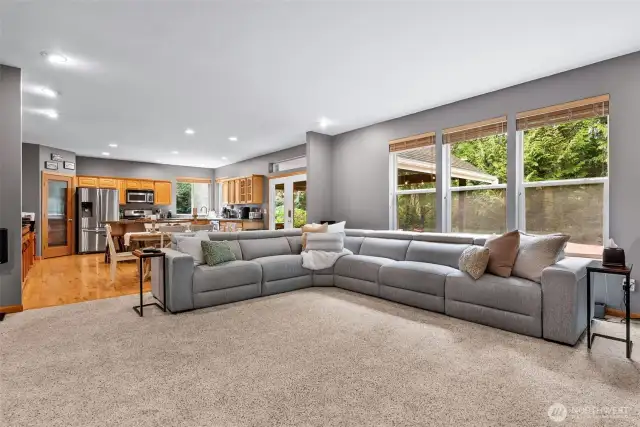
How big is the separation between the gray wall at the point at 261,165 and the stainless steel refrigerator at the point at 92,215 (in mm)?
3191

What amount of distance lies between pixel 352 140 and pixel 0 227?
5189 millimetres

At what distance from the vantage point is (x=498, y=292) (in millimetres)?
3061

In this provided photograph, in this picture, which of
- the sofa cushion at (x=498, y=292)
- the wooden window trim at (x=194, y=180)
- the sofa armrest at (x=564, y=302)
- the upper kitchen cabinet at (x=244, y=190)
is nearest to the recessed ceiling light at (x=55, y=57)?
the sofa cushion at (x=498, y=292)

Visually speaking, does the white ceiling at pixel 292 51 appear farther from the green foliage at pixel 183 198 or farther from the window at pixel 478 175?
the green foliage at pixel 183 198

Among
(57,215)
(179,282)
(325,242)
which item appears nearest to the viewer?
(179,282)

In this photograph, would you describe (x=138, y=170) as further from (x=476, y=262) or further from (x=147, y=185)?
(x=476, y=262)

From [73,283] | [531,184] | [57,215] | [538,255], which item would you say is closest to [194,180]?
[57,215]

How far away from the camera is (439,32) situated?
2.98 meters

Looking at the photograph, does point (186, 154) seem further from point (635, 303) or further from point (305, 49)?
point (635, 303)

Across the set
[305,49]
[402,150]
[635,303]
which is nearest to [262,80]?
[305,49]

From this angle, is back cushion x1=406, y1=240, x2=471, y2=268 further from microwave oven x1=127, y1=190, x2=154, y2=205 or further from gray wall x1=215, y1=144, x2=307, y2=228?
microwave oven x1=127, y1=190, x2=154, y2=205

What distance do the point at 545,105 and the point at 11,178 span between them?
6199 millimetres

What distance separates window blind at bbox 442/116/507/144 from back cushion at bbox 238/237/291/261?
289 cm

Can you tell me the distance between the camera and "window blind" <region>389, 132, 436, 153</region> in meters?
5.17
